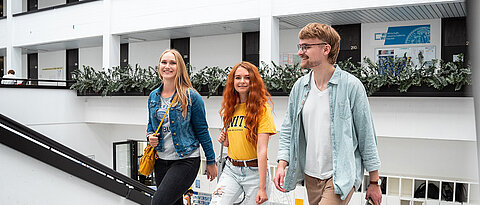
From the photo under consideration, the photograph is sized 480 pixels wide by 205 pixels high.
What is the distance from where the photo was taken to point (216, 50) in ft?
42.7

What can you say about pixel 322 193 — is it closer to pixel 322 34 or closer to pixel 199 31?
pixel 322 34

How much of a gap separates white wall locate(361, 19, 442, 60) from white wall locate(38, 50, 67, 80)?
41.4 feet

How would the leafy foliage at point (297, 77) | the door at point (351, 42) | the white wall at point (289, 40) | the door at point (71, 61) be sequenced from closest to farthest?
1. the leafy foliage at point (297, 77)
2. the door at point (351, 42)
3. the white wall at point (289, 40)
4. the door at point (71, 61)

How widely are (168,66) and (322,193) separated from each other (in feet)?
6.06

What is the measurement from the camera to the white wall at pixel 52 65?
55.9ft

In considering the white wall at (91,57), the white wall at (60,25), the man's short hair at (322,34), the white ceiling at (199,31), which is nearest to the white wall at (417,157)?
the white ceiling at (199,31)

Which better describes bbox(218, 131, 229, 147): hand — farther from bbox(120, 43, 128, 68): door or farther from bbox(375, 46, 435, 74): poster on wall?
bbox(120, 43, 128, 68): door

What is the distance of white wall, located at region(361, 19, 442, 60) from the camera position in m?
9.57

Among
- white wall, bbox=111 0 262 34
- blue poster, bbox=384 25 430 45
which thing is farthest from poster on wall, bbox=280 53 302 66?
blue poster, bbox=384 25 430 45

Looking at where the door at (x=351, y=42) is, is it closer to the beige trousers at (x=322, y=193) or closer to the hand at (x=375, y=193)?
the beige trousers at (x=322, y=193)

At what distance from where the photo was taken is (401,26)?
9969 mm

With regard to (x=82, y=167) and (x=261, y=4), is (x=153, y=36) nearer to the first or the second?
(x=261, y=4)

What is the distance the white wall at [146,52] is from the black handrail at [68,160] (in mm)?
9239

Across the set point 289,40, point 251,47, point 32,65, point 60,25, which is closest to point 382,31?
point 289,40
